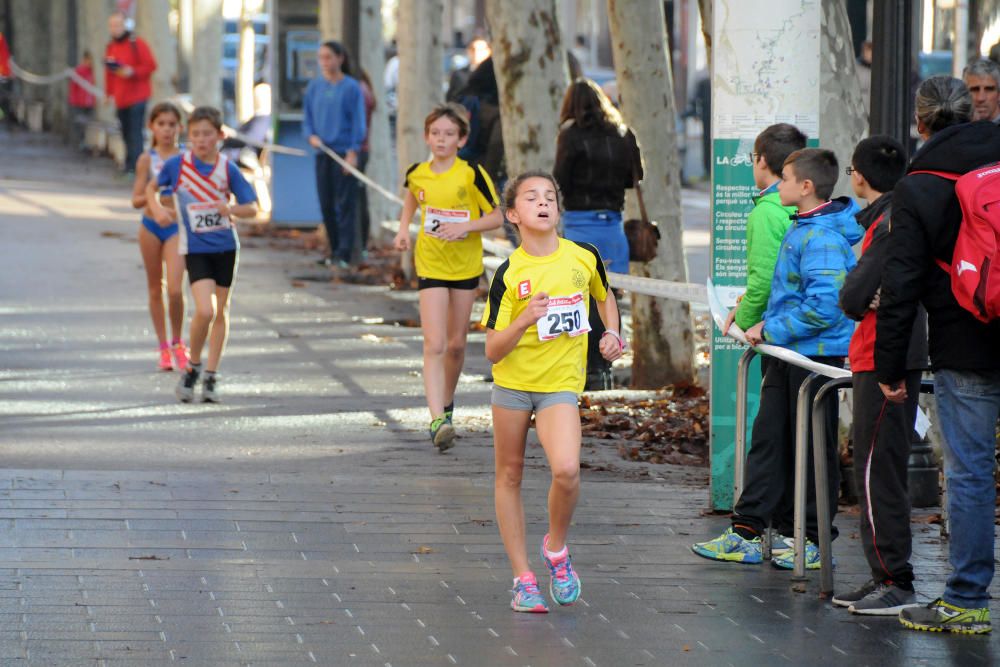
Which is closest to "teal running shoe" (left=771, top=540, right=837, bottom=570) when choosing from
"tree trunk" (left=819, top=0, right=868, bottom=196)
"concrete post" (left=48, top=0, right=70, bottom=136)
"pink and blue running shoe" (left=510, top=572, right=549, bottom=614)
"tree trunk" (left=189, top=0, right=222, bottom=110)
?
"pink and blue running shoe" (left=510, top=572, right=549, bottom=614)

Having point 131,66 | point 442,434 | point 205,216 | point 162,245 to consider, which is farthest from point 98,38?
point 442,434

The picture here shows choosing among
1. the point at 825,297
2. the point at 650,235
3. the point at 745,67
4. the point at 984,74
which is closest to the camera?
the point at 825,297

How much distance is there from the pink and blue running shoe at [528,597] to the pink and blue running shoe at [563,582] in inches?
2.9

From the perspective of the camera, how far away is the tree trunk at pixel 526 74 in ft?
46.6

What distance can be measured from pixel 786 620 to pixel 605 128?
5.90 meters

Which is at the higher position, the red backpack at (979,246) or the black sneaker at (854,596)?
the red backpack at (979,246)

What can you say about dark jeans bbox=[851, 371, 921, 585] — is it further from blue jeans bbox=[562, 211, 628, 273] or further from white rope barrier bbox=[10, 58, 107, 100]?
white rope barrier bbox=[10, 58, 107, 100]

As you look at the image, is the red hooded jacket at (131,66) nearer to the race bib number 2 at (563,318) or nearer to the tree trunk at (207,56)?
the tree trunk at (207,56)

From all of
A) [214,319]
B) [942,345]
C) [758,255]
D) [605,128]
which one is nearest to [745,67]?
[758,255]

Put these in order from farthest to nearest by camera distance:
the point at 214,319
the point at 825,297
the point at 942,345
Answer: the point at 214,319
the point at 825,297
the point at 942,345

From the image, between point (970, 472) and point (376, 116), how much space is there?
1558 cm

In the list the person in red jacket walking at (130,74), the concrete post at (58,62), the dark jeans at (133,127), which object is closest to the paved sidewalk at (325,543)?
the person in red jacket walking at (130,74)

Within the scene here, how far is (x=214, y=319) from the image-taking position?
11.8 m

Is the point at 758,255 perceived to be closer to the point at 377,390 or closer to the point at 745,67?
the point at 745,67
